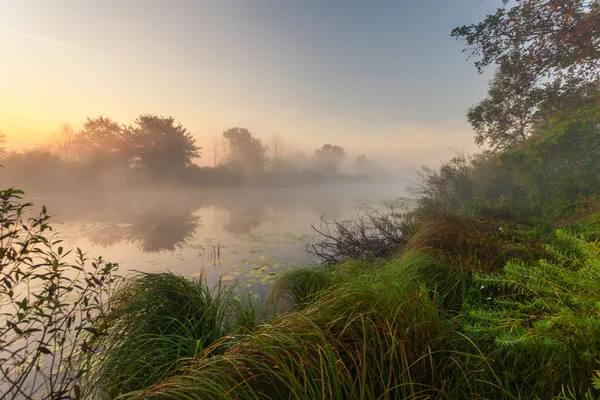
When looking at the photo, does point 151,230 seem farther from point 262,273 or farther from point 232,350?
point 232,350

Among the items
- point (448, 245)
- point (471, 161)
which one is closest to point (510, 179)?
point (471, 161)

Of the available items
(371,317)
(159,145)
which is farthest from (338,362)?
(159,145)

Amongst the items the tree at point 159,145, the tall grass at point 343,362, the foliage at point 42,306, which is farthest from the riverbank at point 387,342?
the tree at point 159,145

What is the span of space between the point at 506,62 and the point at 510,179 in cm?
841

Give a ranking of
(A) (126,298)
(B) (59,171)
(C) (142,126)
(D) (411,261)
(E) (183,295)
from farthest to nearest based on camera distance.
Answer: (C) (142,126), (B) (59,171), (D) (411,261), (E) (183,295), (A) (126,298)

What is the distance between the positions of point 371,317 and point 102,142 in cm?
3967

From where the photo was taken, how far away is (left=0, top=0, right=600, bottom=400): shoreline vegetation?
4.32 ft

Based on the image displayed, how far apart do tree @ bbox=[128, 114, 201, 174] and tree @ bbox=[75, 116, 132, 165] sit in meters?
1.38

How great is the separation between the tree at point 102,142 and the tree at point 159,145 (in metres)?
1.38

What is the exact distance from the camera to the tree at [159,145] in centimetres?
3148

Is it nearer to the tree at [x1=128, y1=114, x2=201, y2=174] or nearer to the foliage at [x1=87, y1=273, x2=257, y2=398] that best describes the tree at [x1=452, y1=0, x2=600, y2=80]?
the foliage at [x1=87, y1=273, x2=257, y2=398]

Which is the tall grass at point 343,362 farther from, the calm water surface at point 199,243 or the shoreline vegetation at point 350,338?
the calm water surface at point 199,243

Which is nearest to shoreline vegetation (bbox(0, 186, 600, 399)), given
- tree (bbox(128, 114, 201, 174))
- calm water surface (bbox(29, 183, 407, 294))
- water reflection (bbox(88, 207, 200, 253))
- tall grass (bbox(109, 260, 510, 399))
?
tall grass (bbox(109, 260, 510, 399))

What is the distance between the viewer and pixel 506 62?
8789 millimetres
